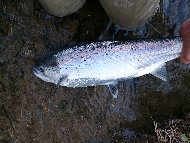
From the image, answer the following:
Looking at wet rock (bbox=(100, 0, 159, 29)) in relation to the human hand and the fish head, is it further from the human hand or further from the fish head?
the fish head

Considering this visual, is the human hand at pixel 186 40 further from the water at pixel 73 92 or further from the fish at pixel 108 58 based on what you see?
the water at pixel 73 92

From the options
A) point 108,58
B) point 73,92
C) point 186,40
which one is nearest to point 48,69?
point 73,92

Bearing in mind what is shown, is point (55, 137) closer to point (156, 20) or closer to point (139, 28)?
point (139, 28)

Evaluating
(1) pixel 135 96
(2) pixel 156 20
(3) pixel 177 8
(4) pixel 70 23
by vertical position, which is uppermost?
(3) pixel 177 8

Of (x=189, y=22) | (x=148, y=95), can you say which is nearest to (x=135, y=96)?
(x=148, y=95)

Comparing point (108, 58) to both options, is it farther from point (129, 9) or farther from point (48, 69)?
point (48, 69)

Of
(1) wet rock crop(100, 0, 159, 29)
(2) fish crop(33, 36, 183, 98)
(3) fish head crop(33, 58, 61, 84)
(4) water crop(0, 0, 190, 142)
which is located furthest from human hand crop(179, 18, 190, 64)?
(3) fish head crop(33, 58, 61, 84)
